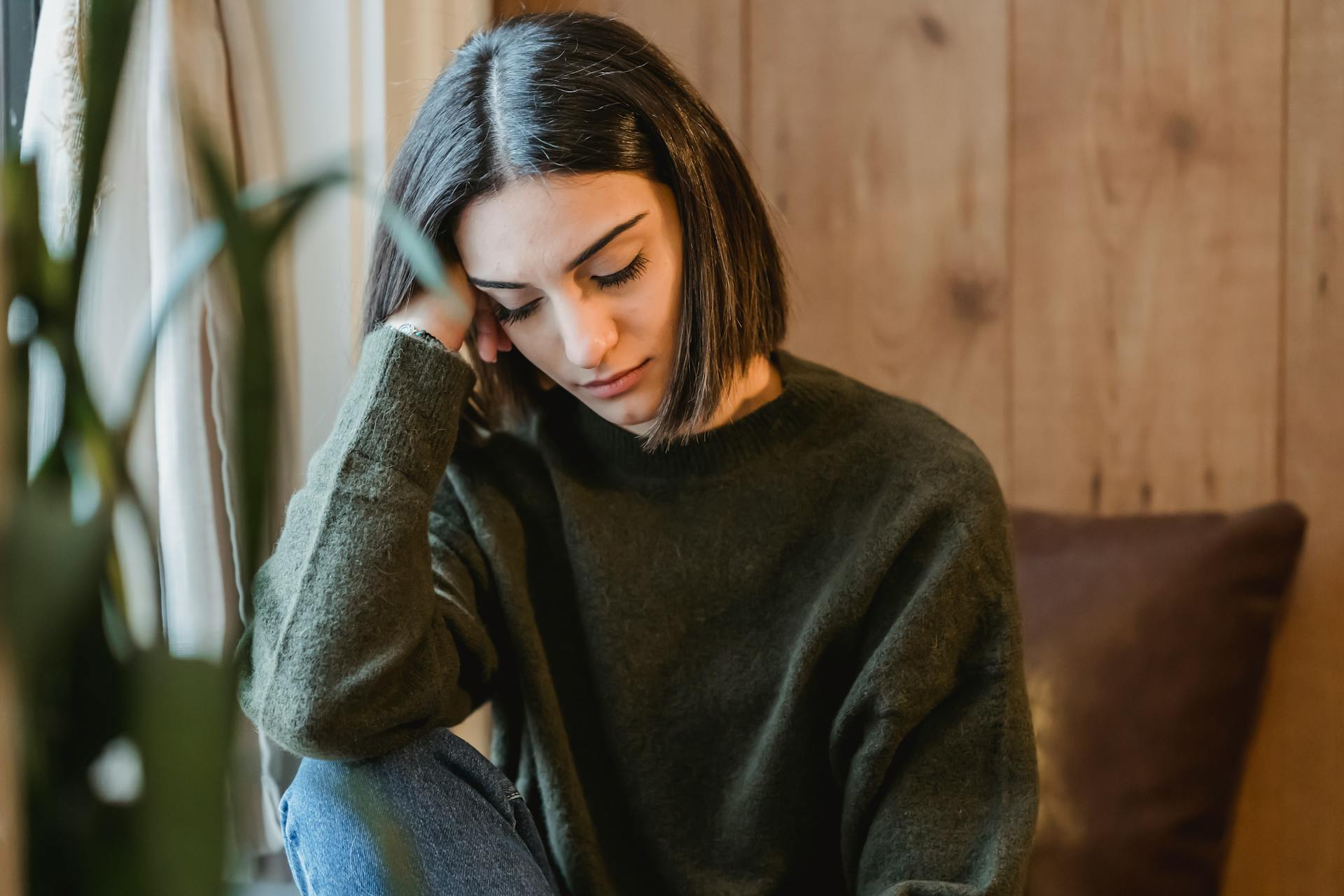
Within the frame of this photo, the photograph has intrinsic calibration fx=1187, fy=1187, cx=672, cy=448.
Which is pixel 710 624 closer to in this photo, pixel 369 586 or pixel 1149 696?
pixel 369 586

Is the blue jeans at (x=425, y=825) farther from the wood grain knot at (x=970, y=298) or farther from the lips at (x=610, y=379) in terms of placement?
the wood grain knot at (x=970, y=298)

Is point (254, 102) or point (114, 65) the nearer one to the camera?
point (114, 65)

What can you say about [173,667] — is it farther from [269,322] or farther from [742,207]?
[742,207]

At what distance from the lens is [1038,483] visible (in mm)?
1363

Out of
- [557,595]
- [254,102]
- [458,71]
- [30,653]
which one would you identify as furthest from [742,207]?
[30,653]

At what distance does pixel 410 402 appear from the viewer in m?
0.88

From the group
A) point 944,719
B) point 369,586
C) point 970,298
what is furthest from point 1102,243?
point 369,586

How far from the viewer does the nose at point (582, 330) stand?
848 mm

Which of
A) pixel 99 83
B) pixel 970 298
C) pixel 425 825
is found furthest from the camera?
pixel 970 298

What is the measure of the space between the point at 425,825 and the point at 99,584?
61 centimetres

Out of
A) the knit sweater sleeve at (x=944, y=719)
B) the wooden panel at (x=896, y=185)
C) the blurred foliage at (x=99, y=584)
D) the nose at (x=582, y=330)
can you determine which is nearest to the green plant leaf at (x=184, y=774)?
the blurred foliage at (x=99, y=584)

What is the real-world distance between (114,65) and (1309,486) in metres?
1.30

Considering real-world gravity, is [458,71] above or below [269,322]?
above

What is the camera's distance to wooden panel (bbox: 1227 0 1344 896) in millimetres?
1235
